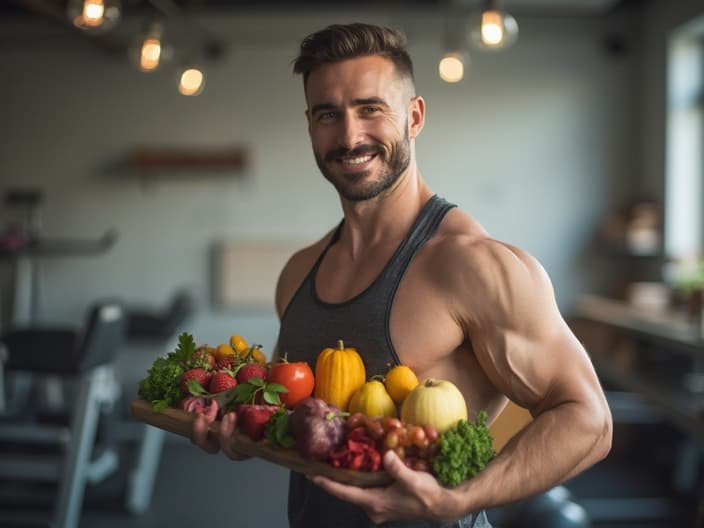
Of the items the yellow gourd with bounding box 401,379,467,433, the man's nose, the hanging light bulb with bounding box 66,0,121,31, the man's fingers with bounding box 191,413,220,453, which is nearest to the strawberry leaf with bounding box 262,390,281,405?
the man's fingers with bounding box 191,413,220,453

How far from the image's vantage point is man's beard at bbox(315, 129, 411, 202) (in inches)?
52.3

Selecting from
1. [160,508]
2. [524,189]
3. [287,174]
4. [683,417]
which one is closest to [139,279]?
[287,174]

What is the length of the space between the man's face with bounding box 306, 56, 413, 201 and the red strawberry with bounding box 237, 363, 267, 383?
1.26 feet

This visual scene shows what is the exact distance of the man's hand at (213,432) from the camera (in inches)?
47.3

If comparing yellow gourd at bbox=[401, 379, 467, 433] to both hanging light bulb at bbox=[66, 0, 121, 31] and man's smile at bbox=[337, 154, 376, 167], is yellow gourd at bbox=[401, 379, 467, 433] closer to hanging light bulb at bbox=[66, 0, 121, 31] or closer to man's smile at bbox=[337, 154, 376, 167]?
man's smile at bbox=[337, 154, 376, 167]

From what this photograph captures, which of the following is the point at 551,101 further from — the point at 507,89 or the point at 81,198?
the point at 81,198

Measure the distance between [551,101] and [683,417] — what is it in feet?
10.4

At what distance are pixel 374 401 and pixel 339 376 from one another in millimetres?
95

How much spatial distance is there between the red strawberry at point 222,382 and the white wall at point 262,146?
175 inches

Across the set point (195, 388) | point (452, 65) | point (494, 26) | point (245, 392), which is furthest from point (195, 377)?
point (452, 65)

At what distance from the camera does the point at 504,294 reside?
117 cm

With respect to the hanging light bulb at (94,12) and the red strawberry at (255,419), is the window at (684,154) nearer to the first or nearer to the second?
the hanging light bulb at (94,12)

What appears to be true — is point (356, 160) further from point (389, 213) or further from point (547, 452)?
point (547, 452)

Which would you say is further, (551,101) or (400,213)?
(551,101)
